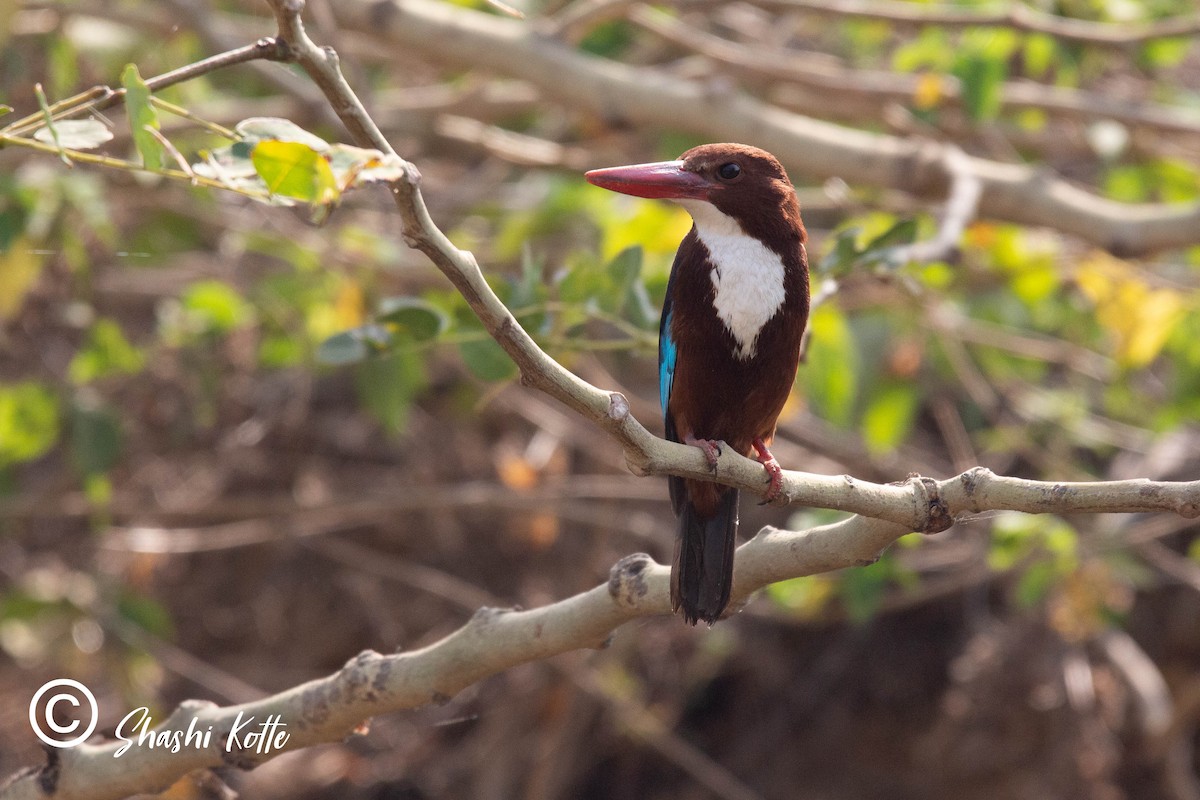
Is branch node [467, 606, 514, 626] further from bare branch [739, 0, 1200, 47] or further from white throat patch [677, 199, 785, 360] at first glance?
bare branch [739, 0, 1200, 47]

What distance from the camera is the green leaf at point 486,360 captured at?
2217 millimetres

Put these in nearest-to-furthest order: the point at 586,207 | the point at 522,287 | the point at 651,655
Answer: the point at 522,287 → the point at 586,207 → the point at 651,655

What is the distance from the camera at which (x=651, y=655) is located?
500cm

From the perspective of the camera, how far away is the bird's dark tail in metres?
1.99

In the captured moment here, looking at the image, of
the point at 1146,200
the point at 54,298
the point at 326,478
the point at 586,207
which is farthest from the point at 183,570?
the point at 1146,200

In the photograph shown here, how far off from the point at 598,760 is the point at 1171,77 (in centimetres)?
396

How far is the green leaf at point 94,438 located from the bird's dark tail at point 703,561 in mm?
2103

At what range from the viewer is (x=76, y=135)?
1.60m

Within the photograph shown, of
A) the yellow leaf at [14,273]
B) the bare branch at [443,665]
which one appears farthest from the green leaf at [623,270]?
the yellow leaf at [14,273]

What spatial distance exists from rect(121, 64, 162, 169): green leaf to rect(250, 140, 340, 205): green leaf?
0.19 m

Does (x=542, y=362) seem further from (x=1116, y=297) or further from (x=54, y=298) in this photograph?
(x=54, y=298)

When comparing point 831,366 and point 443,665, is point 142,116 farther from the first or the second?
point 831,366

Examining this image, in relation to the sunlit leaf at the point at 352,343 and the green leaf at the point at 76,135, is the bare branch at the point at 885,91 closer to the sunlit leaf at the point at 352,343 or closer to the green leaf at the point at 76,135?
the sunlit leaf at the point at 352,343

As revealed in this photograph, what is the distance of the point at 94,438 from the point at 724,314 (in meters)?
2.30
